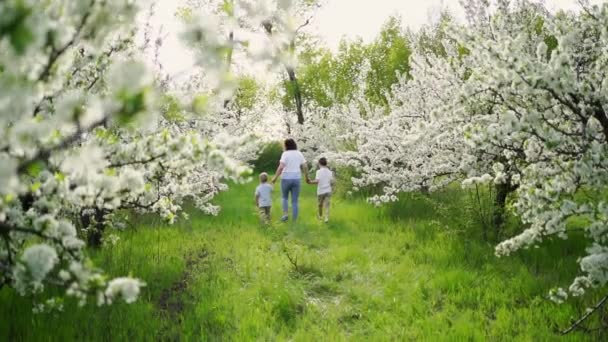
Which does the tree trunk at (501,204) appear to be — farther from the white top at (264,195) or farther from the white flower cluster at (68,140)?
the white flower cluster at (68,140)

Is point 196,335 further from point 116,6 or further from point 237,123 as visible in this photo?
point 237,123

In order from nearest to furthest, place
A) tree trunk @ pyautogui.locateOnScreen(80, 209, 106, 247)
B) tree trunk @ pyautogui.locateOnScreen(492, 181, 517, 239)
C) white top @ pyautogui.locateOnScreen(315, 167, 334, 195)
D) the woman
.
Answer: tree trunk @ pyautogui.locateOnScreen(80, 209, 106, 247)
tree trunk @ pyautogui.locateOnScreen(492, 181, 517, 239)
the woman
white top @ pyautogui.locateOnScreen(315, 167, 334, 195)

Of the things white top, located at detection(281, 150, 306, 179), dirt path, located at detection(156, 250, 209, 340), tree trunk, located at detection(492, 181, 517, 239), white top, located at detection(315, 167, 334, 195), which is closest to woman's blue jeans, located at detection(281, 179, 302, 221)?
white top, located at detection(281, 150, 306, 179)

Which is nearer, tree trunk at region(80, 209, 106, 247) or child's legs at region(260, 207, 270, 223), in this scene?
tree trunk at region(80, 209, 106, 247)

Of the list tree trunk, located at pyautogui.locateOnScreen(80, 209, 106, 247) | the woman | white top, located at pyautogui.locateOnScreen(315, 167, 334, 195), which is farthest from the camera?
white top, located at pyautogui.locateOnScreen(315, 167, 334, 195)

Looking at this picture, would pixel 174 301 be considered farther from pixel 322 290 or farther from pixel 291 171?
pixel 291 171

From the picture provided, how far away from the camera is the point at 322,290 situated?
247 inches

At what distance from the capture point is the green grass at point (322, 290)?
4727mm

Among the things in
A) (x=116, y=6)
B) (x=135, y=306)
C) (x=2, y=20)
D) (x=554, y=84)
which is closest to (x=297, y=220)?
(x=135, y=306)

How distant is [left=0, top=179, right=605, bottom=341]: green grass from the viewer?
186 inches

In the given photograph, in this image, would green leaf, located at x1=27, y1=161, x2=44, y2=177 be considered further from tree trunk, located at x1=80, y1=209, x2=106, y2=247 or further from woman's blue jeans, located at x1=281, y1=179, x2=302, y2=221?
woman's blue jeans, located at x1=281, y1=179, x2=302, y2=221

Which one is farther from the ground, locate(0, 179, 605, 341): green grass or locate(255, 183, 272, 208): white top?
locate(255, 183, 272, 208): white top

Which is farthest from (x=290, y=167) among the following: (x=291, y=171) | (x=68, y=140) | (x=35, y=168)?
(x=68, y=140)

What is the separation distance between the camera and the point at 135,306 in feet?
16.9
